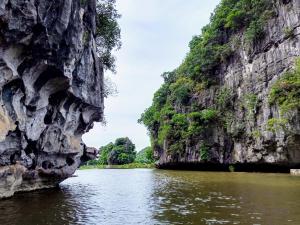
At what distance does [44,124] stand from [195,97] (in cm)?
3581

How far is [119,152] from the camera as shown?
90688mm

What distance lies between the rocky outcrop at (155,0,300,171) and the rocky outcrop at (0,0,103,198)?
19.9 m

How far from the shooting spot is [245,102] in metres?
41.1

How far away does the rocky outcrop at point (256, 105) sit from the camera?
3412 cm

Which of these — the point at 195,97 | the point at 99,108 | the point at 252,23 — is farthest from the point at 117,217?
the point at 195,97

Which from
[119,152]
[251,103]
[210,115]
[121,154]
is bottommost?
[121,154]

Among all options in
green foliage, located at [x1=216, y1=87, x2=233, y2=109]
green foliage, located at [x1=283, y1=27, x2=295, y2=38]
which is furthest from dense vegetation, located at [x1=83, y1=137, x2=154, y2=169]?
green foliage, located at [x1=283, y1=27, x2=295, y2=38]

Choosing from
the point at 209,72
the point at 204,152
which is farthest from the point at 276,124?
the point at 209,72

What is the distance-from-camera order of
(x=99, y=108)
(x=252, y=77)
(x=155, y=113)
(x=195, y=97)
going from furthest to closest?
(x=155, y=113), (x=195, y=97), (x=252, y=77), (x=99, y=108)

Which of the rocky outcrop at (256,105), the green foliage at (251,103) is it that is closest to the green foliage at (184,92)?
the rocky outcrop at (256,105)

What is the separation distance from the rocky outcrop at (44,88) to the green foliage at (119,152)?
63883 millimetres

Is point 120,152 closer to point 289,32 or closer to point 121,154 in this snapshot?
point 121,154

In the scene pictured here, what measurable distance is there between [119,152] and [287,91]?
62610 mm

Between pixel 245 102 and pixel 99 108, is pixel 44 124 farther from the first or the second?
pixel 245 102
